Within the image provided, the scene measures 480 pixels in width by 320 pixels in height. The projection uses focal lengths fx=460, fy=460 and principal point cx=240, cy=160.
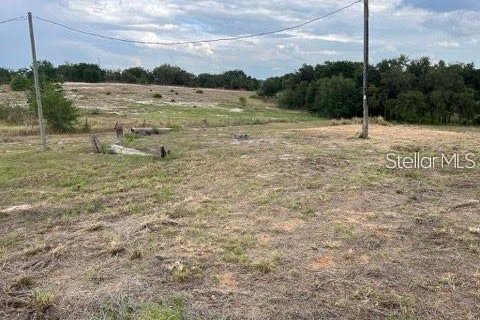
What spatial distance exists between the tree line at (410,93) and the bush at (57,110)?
23.3 metres

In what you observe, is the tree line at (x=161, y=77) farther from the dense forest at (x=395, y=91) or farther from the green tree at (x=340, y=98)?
the green tree at (x=340, y=98)

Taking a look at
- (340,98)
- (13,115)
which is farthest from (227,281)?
(340,98)

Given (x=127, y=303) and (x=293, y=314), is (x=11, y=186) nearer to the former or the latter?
(x=127, y=303)

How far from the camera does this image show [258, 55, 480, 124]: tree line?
3297cm

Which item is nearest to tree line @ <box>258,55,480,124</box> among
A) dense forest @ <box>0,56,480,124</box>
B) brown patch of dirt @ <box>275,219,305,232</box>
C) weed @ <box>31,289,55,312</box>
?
dense forest @ <box>0,56,480,124</box>

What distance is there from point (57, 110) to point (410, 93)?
955 inches

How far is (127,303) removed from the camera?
3867 mm

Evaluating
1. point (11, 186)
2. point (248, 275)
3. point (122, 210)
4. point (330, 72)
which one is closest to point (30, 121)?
point (11, 186)

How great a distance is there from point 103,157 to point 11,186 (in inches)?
144

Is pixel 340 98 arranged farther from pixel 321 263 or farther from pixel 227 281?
pixel 227 281

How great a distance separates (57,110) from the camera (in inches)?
802

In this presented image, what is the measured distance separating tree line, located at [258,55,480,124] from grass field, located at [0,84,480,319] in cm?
2457

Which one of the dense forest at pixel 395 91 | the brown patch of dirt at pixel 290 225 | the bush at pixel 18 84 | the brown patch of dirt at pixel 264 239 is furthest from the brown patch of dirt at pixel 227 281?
the bush at pixel 18 84

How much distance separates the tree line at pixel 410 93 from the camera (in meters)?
33.0
